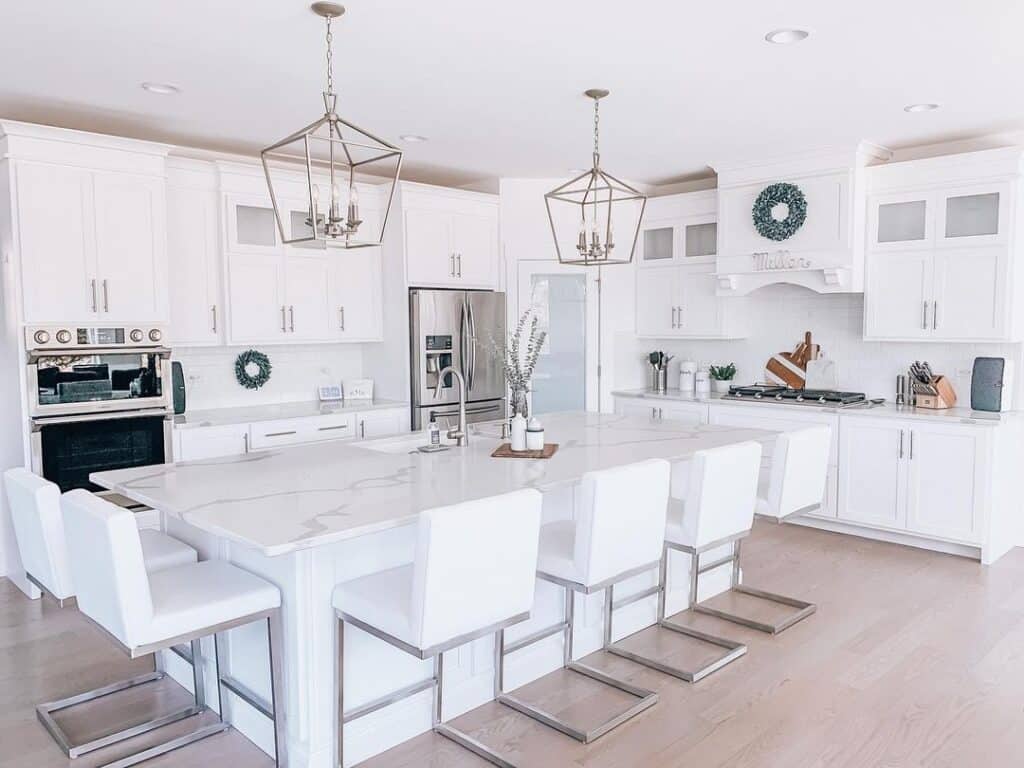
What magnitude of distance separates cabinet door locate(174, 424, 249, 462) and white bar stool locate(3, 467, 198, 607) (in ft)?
5.54

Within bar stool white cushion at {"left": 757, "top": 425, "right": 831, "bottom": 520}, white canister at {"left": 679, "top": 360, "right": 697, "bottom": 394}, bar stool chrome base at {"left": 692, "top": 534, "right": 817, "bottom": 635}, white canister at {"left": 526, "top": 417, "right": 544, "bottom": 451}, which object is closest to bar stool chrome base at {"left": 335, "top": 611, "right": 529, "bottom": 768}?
white canister at {"left": 526, "top": 417, "right": 544, "bottom": 451}

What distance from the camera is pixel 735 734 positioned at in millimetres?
2830

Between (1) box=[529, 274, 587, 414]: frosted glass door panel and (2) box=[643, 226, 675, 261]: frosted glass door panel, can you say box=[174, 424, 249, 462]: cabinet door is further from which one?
(2) box=[643, 226, 675, 261]: frosted glass door panel

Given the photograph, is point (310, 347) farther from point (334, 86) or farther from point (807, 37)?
point (807, 37)

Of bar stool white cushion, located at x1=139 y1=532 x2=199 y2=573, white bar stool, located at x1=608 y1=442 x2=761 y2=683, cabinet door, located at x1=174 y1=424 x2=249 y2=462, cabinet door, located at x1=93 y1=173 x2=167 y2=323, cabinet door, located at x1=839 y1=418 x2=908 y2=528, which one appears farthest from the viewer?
cabinet door, located at x1=839 y1=418 x2=908 y2=528

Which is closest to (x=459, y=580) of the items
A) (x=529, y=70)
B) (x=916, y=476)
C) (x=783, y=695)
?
(x=783, y=695)

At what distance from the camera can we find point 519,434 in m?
3.53

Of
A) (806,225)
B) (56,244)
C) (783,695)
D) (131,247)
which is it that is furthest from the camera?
(806,225)

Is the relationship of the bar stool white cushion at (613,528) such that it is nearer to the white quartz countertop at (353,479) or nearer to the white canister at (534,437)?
the white quartz countertop at (353,479)

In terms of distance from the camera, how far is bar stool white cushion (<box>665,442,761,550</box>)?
3.25 meters

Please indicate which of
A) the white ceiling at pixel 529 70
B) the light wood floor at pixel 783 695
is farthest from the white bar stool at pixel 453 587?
the white ceiling at pixel 529 70

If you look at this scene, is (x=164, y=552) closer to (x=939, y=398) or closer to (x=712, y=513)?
(x=712, y=513)

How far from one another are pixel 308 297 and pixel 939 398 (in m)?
4.20

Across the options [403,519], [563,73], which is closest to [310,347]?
[563,73]
